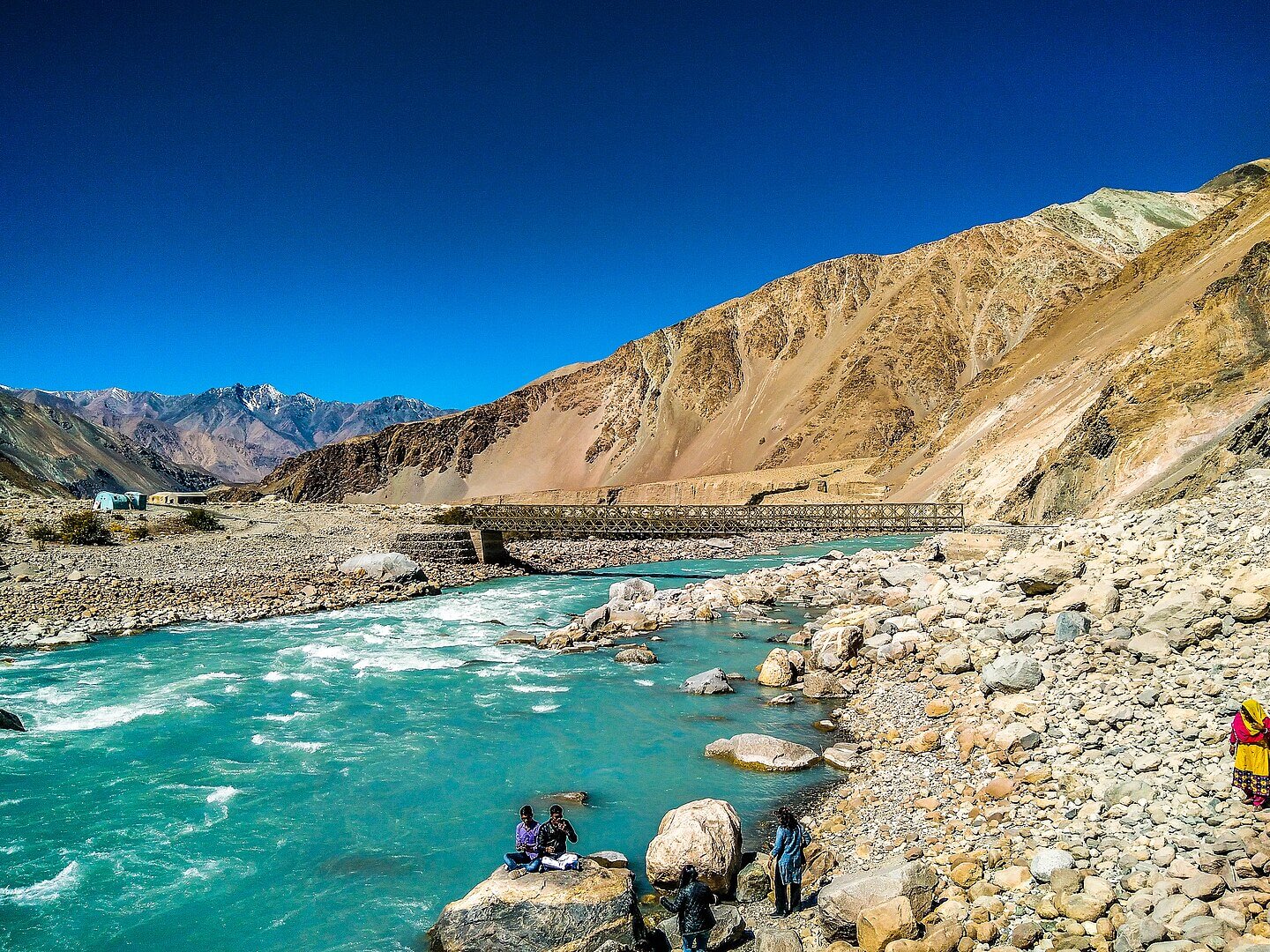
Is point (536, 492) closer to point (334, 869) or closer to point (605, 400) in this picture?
point (605, 400)

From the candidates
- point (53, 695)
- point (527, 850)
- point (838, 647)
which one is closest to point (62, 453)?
point (53, 695)

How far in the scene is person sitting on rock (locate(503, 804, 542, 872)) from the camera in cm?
751

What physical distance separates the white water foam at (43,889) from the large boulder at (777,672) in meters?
11.6

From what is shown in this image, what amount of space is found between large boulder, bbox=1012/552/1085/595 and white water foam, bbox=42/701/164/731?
17041 mm

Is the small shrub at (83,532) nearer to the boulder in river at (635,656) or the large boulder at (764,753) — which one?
the boulder in river at (635,656)

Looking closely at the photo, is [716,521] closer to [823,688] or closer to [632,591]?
[632,591]

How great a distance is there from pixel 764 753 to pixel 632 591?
1540cm

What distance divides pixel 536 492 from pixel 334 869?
325 feet

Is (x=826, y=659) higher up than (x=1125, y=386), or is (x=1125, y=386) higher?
(x=1125, y=386)

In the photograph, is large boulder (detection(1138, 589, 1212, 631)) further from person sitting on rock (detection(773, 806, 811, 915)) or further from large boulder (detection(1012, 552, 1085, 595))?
person sitting on rock (detection(773, 806, 811, 915))

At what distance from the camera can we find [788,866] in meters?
7.32

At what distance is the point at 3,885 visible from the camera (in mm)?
8469

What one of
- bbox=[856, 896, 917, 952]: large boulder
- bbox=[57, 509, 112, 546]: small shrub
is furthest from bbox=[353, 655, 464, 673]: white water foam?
bbox=[57, 509, 112, 546]: small shrub

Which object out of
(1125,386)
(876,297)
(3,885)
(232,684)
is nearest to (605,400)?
(876,297)
